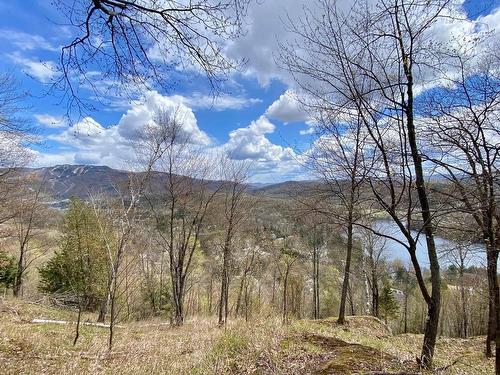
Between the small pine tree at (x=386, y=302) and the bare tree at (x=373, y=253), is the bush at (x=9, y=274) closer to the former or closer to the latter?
the bare tree at (x=373, y=253)

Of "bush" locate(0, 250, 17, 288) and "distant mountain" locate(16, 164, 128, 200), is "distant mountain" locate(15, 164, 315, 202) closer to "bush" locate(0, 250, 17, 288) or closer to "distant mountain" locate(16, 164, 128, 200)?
"distant mountain" locate(16, 164, 128, 200)

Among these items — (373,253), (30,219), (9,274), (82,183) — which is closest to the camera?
(30,219)

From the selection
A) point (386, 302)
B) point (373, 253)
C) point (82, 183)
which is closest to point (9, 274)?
point (82, 183)

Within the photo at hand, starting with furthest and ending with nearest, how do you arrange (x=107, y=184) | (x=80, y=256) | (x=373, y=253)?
(x=373, y=253)
(x=80, y=256)
(x=107, y=184)

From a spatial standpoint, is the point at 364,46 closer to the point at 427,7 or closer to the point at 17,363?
the point at 427,7

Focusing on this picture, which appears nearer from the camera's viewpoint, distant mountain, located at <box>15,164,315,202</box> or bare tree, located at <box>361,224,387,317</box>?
distant mountain, located at <box>15,164,315,202</box>

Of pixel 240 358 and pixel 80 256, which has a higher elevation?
pixel 80 256

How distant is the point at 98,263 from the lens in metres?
24.0

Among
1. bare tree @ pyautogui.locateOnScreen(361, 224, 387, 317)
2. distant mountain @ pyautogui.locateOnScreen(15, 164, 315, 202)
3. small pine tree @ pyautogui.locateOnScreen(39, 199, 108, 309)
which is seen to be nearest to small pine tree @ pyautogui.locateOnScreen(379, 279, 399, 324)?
bare tree @ pyautogui.locateOnScreen(361, 224, 387, 317)

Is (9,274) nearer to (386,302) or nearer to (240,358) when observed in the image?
(240,358)

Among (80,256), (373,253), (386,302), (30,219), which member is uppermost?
(30,219)

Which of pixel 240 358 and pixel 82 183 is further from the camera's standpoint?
pixel 82 183

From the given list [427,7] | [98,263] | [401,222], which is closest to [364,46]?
[427,7]

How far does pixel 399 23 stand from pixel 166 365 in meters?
6.30
